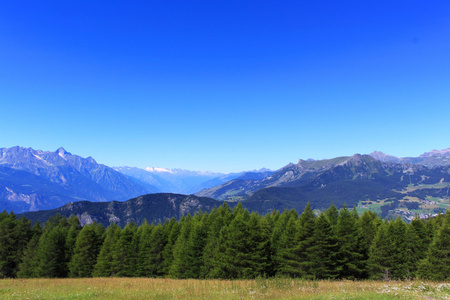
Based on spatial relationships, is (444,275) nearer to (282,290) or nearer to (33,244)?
(282,290)

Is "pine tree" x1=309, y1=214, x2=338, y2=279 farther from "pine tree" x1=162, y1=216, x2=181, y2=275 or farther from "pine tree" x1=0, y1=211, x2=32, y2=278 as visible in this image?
"pine tree" x1=0, y1=211, x2=32, y2=278

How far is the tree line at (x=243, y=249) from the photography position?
125ft

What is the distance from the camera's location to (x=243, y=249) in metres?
38.3

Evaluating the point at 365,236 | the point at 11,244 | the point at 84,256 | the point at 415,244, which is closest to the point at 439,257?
the point at 415,244

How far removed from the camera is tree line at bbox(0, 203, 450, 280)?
38.0m

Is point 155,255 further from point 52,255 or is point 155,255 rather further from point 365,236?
point 365,236

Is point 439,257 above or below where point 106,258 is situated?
below

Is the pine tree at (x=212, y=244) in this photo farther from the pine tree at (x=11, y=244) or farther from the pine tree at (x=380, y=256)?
the pine tree at (x=11, y=244)

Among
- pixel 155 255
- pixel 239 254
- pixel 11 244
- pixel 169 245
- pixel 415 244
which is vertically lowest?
pixel 415 244

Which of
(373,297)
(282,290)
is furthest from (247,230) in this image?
(373,297)

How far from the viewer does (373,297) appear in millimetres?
13867

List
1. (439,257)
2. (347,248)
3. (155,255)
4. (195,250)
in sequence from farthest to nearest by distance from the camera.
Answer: (155,255)
(195,250)
(347,248)
(439,257)

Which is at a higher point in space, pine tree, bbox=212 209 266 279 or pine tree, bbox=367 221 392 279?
pine tree, bbox=212 209 266 279

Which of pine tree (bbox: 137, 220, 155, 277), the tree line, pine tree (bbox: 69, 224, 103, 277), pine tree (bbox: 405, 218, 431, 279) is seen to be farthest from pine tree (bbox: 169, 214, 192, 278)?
pine tree (bbox: 405, 218, 431, 279)
